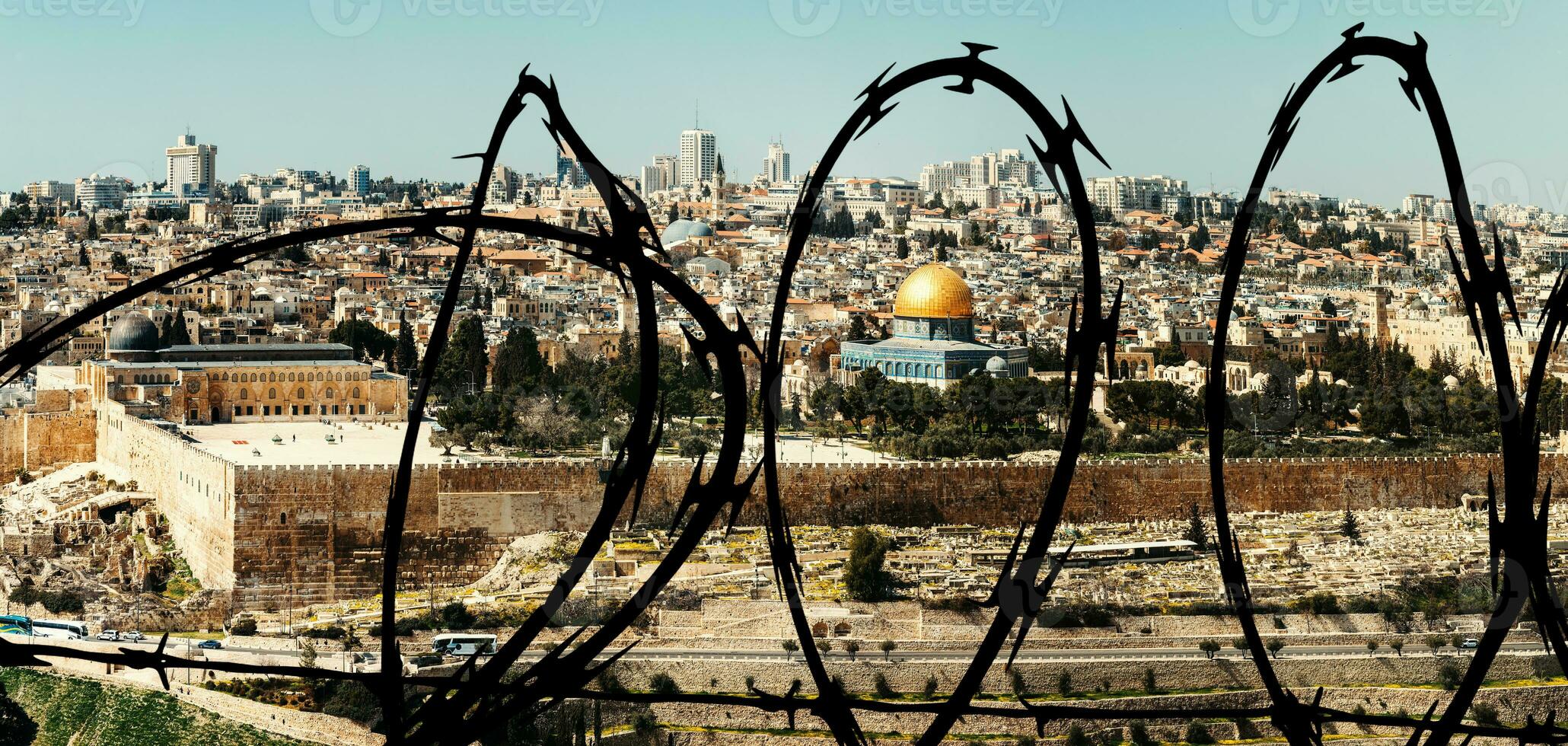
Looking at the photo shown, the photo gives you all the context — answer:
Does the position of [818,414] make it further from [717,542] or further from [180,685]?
[180,685]

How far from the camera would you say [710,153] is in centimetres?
9256

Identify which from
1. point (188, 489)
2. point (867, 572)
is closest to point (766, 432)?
point (867, 572)

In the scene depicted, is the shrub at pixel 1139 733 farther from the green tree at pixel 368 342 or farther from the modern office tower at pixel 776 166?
the modern office tower at pixel 776 166

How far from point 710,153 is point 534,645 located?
79.5 meters

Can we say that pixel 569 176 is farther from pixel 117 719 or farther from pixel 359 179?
pixel 117 719

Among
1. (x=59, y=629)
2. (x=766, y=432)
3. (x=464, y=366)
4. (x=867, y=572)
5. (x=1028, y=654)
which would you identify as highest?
(x=766, y=432)

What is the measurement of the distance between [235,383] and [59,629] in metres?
8.49

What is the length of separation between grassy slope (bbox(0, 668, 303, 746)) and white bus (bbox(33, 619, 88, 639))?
0.94 ft

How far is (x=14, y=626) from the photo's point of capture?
13602 mm

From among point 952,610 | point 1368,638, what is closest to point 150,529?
point 952,610

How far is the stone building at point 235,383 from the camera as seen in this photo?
848 inches

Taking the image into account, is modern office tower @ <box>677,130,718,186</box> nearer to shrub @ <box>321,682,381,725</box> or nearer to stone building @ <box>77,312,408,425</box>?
stone building @ <box>77,312,408,425</box>

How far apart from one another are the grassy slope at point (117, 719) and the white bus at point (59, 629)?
287 millimetres

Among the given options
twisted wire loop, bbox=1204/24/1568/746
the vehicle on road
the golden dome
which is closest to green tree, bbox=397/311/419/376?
the golden dome
